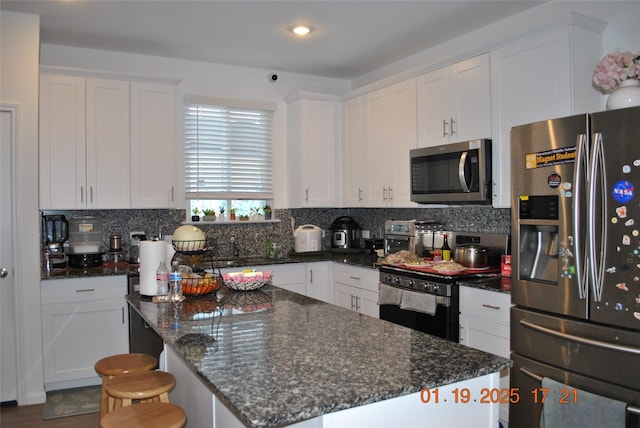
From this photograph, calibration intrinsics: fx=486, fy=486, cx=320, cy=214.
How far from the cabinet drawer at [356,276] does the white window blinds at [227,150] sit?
44.3 inches

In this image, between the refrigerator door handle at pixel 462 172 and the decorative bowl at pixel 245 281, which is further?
the refrigerator door handle at pixel 462 172

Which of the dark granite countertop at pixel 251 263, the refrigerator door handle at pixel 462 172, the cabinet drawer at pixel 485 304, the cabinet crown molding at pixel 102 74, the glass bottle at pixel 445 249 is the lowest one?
the cabinet drawer at pixel 485 304

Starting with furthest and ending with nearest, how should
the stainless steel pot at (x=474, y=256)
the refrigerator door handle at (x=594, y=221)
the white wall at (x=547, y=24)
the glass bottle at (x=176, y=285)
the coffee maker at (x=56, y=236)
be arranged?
1. the coffee maker at (x=56, y=236)
2. the stainless steel pot at (x=474, y=256)
3. the white wall at (x=547, y=24)
4. the glass bottle at (x=176, y=285)
5. the refrigerator door handle at (x=594, y=221)

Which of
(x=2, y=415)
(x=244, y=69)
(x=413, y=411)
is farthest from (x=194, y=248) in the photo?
(x=244, y=69)

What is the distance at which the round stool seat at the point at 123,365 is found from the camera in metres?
2.20

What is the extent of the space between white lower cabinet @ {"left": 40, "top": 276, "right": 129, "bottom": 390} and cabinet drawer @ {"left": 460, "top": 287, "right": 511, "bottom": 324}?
8.43 ft

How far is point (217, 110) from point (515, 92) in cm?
281

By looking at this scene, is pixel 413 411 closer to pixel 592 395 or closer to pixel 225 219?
pixel 592 395

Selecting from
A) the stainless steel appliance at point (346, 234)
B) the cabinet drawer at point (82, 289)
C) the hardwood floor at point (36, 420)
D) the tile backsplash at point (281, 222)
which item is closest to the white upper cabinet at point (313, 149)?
the stainless steel appliance at point (346, 234)

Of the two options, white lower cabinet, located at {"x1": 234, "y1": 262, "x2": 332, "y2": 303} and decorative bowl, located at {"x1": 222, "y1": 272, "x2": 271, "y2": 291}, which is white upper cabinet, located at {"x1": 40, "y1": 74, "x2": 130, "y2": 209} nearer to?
white lower cabinet, located at {"x1": 234, "y1": 262, "x2": 332, "y2": 303}

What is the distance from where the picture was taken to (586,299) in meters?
2.36

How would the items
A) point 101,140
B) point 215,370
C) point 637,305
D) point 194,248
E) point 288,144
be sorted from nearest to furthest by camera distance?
1. point 215,370
2. point 637,305
3. point 194,248
4. point 101,140
5. point 288,144

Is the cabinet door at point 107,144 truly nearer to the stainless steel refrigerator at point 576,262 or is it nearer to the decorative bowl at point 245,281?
the decorative bowl at point 245,281

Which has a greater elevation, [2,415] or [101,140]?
[101,140]
